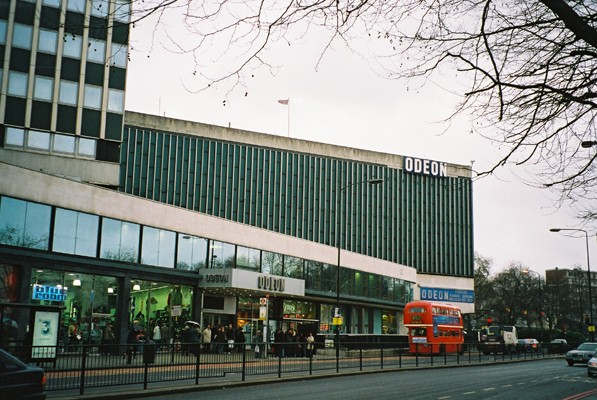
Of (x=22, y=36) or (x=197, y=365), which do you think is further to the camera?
(x=22, y=36)

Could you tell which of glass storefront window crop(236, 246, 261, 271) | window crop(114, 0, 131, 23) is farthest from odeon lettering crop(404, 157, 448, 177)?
window crop(114, 0, 131, 23)

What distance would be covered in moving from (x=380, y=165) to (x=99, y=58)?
158 ft

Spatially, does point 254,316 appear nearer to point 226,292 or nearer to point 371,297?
point 226,292

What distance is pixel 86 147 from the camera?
1532 inches

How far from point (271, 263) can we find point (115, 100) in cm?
1516

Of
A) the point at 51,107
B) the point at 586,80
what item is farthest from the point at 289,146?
the point at 586,80

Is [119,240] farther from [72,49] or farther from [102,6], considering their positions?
[72,49]

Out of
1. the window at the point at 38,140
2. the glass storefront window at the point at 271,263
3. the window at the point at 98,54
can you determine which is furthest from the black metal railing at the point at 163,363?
the window at the point at 98,54

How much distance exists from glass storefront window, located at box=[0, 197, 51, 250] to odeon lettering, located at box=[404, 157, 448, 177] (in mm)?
60363

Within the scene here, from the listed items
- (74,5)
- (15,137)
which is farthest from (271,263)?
(74,5)

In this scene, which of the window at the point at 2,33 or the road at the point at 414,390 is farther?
the window at the point at 2,33

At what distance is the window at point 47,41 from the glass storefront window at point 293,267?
20950 millimetres

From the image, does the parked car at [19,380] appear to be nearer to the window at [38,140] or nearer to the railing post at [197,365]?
the railing post at [197,365]

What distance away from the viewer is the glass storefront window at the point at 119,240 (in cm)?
3169
